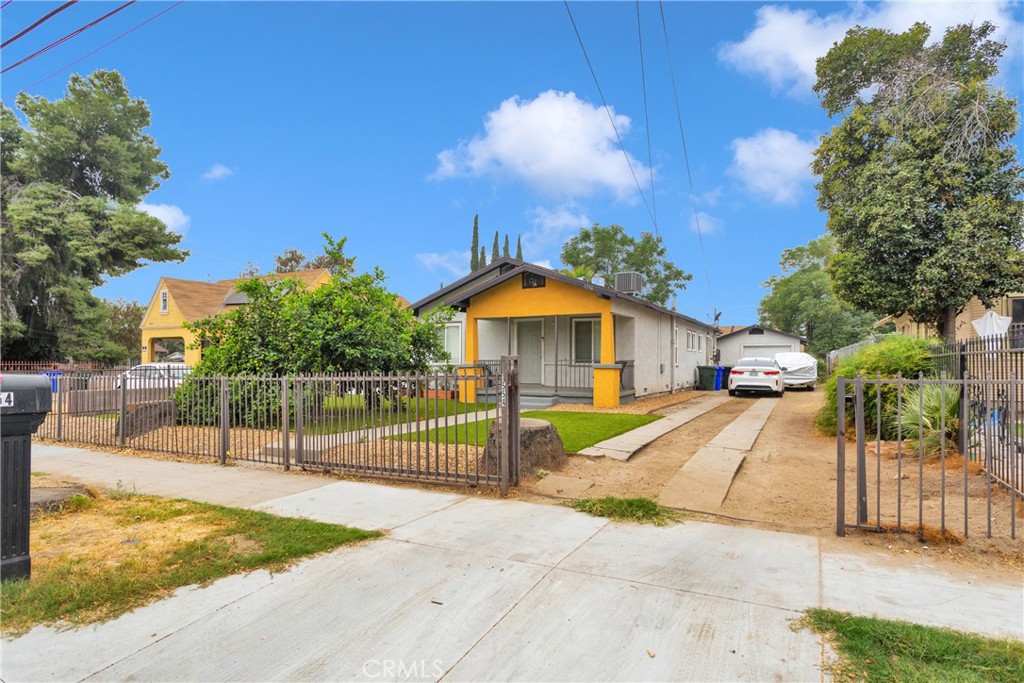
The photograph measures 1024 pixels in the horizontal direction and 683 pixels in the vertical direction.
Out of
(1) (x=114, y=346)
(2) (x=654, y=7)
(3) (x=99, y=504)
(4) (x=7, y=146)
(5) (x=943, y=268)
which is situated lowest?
(3) (x=99, y=504)

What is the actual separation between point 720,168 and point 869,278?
25.7 ft

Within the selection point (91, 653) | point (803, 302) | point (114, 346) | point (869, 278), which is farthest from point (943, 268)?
point (114, 346)

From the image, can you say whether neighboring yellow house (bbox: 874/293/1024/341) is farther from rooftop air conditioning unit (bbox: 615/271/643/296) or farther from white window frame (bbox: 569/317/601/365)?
white window frame (bbox: 569/317/601/365)

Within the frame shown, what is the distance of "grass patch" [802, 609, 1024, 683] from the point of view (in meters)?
2.71

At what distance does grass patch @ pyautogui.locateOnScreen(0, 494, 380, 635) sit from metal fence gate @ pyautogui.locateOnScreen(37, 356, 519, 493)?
1.90m

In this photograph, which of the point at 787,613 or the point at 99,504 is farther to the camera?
the point at 99,504

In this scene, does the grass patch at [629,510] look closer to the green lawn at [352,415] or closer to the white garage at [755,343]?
the green lawn at [352,415]

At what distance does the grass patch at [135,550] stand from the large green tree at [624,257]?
36.8m

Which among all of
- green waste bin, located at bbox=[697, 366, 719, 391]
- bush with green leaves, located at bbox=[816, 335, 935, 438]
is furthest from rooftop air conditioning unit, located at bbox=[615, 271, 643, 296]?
green waste bin, located at bbox=[697, 366, 719, 391]

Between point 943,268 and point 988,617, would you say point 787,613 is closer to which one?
point 988,617

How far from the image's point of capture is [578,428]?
11.3 metres

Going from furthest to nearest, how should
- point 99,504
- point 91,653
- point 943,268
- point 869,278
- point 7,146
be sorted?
1. point 7,146
2. point 869,278
3. point 943,268
4. point 99,504
5. point 91,653

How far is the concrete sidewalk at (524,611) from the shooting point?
2.84 metres

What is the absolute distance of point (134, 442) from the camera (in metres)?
10.1
